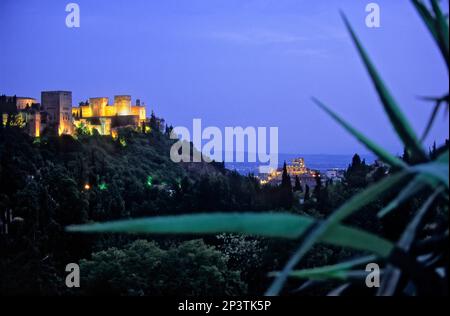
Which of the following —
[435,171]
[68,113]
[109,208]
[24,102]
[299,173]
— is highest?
[24,102]

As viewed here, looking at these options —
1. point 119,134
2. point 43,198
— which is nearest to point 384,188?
point 43,198

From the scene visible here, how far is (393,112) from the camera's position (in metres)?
0.79

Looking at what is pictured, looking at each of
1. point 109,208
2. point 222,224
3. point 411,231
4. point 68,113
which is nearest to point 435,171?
point 411,231

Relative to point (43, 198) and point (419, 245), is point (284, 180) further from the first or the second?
point (419, 245)

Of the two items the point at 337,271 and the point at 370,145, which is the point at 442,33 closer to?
the point at 370,145

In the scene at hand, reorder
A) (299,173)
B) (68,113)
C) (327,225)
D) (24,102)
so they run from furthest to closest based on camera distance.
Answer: (24,102) → (68,113) → (299,173) → (327,225)

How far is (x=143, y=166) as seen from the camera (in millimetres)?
27094

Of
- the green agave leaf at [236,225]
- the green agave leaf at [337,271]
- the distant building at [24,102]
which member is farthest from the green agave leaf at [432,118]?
the distant building at [24,102]

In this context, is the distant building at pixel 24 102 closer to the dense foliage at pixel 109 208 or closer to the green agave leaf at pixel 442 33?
the dense foliage at pixel 109 208

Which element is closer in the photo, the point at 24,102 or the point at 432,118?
the point at 432,118

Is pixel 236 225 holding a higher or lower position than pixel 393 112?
lower

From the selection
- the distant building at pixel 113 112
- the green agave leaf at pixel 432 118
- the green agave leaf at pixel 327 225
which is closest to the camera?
the green agave leaf at pixel 327 225

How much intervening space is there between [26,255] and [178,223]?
12.6m

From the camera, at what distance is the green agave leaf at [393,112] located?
0.79m
